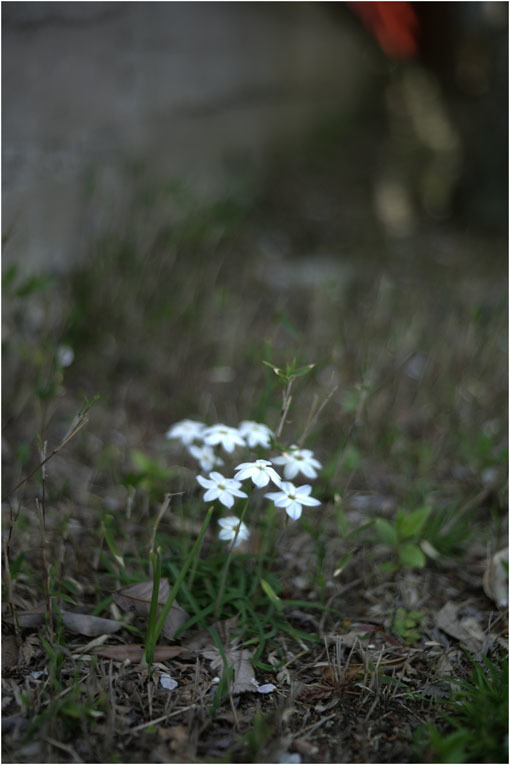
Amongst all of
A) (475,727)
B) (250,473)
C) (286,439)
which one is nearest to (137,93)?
(286,439)

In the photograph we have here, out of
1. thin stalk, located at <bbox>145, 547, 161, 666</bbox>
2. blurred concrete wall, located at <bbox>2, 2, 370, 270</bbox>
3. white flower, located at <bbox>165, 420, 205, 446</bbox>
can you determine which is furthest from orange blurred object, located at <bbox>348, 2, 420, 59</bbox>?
thin stalk, located at <bbox>145, 547, 161, 666</bbox>

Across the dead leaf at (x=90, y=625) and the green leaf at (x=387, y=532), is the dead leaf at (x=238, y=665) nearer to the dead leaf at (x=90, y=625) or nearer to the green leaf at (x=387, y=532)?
the dead leaf at (x=90, y=625)

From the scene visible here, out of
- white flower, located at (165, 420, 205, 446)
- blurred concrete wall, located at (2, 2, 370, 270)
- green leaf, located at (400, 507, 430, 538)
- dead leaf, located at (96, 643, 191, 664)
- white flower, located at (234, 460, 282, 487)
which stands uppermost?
blurred concrete wall, located at (2, 2, 370, 270)

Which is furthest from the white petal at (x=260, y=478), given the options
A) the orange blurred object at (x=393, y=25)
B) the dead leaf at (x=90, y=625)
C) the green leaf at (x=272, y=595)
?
the orange blurred object at (x=393, y=25)

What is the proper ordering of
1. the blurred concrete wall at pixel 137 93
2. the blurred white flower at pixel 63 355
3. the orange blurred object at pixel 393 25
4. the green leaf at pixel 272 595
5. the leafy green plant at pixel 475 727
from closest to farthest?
the leafy green plant at pixel 475 727, the green leaf at pixel 272 595, the blurred white flower at pixel 63 355, the blurred concrete wall at pixel 137 93, the orange blurred object at pixel 393 25

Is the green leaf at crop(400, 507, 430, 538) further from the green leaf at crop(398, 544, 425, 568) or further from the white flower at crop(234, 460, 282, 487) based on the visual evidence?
the white flower at crop(234, 460, 282, 487)

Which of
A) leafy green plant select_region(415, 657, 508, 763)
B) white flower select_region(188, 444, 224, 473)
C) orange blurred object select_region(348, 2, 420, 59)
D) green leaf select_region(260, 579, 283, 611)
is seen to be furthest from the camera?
orange blurred object select_region(348, 2, 420, 59)

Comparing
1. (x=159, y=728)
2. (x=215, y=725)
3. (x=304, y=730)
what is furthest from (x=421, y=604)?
(x=159, y=728)
